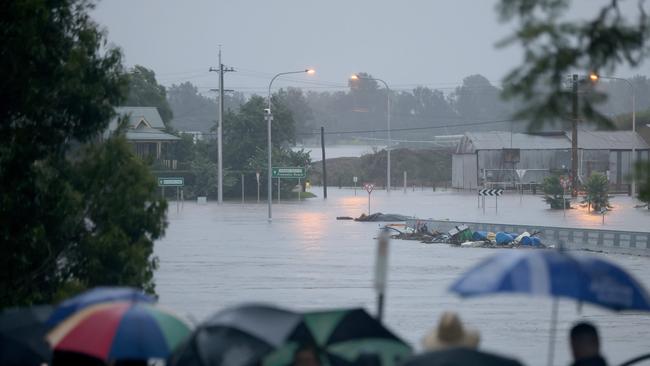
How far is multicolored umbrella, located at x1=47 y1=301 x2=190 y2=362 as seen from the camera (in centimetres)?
706

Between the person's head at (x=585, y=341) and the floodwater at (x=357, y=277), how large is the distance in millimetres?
1149

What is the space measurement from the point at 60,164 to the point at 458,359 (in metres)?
9.38

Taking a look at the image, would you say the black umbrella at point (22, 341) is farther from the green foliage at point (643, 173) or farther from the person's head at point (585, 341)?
the green foliage at point (643, 173)

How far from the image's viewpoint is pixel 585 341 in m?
7.02

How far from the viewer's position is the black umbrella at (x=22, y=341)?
7156 mm

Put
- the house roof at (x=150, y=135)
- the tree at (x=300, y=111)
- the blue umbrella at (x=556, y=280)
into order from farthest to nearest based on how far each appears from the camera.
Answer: the tree at (x=300, y=111), the house roof at (x=150, y=135), the blue umbrella at (x=556, y=280)

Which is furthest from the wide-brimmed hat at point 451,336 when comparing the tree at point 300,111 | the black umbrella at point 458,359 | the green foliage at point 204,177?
the tree at point 300,111

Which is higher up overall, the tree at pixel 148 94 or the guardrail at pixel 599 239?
the tree at pixel 148 94

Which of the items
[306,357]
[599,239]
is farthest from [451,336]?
[599,239]

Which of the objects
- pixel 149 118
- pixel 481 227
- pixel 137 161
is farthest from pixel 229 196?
pixel 137 161

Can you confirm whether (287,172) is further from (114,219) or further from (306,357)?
(306,357)

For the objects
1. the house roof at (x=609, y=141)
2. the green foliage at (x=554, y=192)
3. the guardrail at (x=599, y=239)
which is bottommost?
the guardrail at (x=599, y=239)

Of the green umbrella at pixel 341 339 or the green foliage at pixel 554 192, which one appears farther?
the green foliage at pixel 554 192

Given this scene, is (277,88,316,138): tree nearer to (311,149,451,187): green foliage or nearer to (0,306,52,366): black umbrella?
(311,149,451,187): green foliage
